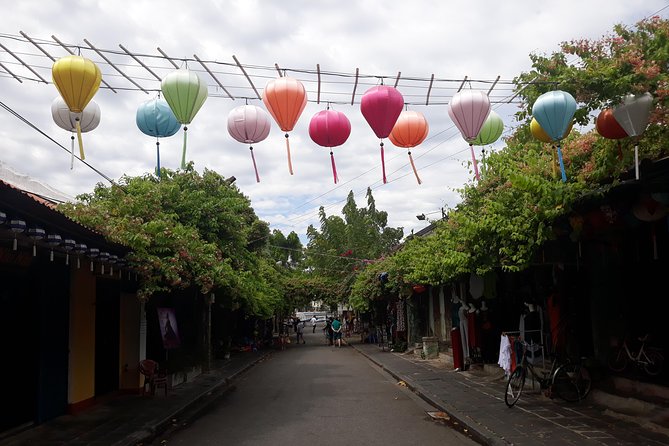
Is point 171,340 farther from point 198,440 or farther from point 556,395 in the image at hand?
point 556,395

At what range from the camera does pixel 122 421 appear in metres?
9.94

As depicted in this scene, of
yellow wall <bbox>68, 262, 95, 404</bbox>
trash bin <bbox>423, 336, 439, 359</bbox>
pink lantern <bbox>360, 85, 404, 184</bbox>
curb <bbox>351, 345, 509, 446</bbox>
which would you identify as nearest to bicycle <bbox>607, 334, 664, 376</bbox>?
curb <bbox>351, 345, 509, 446</bbox>

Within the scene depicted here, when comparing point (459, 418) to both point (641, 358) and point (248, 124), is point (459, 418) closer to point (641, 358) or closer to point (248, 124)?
point (641, 358)

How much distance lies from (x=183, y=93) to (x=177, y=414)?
7.02 m

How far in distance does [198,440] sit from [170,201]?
837 cm

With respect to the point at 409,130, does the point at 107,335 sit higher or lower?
lower

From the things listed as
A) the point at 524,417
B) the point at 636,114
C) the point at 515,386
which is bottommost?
the point at 524,417

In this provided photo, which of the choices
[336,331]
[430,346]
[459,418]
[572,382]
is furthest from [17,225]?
[336,331]

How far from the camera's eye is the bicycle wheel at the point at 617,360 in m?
9.95

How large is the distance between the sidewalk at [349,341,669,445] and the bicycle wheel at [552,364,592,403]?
0.16 metres

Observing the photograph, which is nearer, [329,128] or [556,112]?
[556,112]

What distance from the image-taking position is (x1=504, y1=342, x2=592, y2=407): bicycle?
1022 centimetres

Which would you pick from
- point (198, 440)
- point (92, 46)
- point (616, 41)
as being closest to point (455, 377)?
point (198, 440)

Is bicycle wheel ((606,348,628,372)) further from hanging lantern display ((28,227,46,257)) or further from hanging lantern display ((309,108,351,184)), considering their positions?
hanging lantern display ((28,227,46,257))
